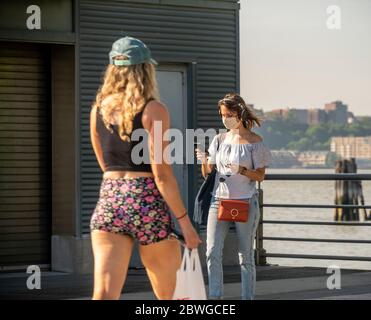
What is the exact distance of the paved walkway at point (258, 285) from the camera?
1338 centimetres

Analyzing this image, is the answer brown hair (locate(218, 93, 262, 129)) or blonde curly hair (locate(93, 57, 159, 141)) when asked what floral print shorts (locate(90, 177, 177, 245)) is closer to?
blonde curly hair (locate(93, 57, 159, 141))

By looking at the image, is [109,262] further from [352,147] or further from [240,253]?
[352,147]

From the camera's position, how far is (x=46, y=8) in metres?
15.5

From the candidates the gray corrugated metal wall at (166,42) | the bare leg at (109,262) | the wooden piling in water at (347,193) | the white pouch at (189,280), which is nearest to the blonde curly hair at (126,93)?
the bare leg at (109,262)

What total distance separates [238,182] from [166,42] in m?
5.07

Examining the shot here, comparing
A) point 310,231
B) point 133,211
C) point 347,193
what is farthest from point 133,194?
point 347,193

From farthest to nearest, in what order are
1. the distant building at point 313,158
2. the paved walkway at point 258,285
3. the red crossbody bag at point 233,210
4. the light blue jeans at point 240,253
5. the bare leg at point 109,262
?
the distant building at point 313,158
the paved walkway at point 258,285
the light blue jeans at point 240,253
the red crossbody bag at point 233,210
the bare leg at point 109,262

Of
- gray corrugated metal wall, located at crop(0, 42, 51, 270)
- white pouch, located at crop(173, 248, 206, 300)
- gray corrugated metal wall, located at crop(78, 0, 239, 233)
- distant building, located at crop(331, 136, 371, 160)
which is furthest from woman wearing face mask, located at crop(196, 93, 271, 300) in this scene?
distant building, located at crop(331, 136, 371, 160)

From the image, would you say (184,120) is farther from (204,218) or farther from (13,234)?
(204,218)

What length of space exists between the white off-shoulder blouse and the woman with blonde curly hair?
10.4ft

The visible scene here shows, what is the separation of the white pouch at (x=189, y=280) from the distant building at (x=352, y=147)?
187ft

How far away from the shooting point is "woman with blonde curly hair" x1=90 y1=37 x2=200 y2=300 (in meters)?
8.37

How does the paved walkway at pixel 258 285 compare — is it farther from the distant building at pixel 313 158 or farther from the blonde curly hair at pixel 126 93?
the distant building at pixel 313 158

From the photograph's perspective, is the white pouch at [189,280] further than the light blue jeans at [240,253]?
No
